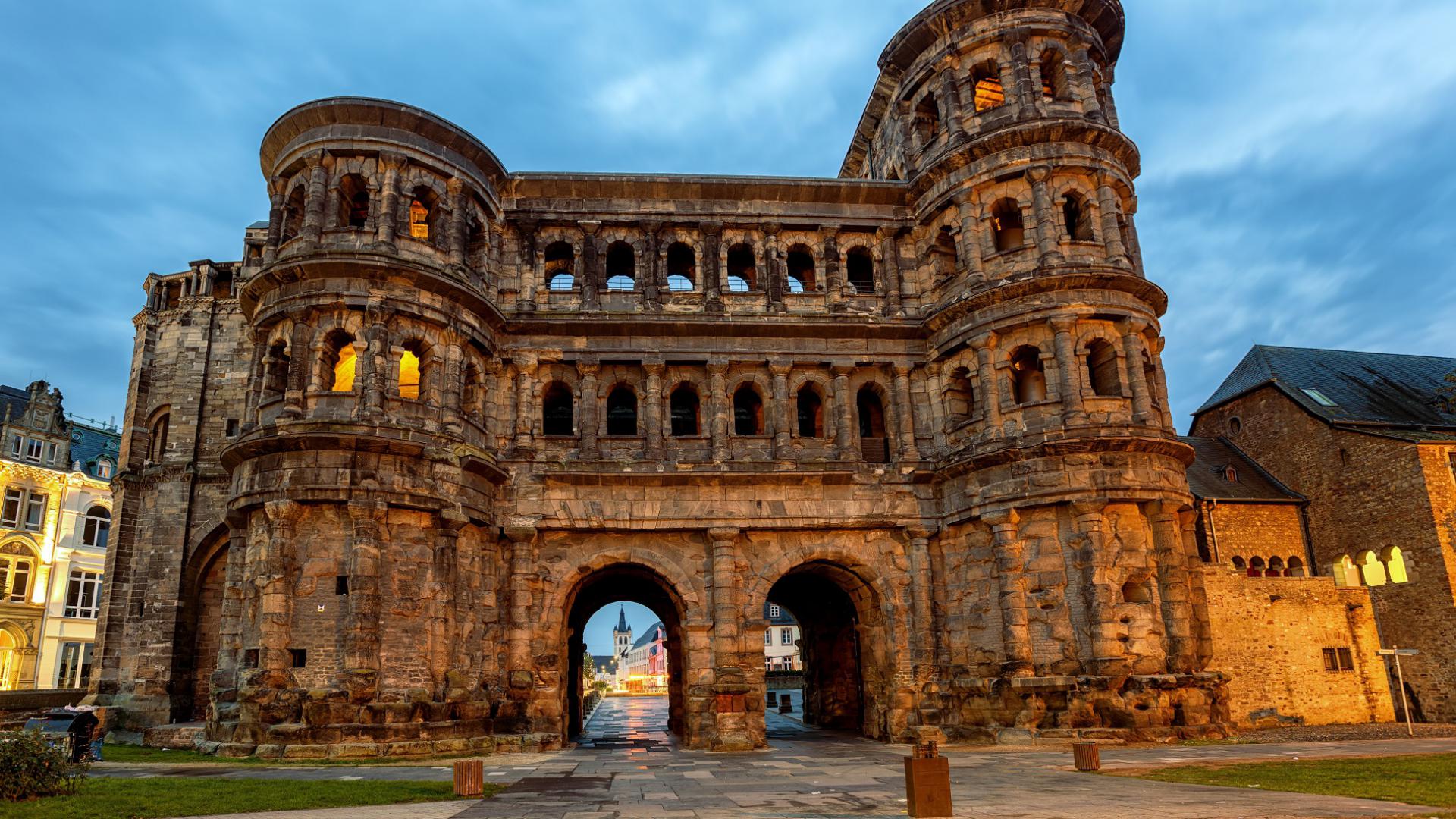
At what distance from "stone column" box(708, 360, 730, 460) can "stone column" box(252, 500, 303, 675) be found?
1070 centimetres

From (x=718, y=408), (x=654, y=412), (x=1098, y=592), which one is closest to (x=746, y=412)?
(x=718, y=408)

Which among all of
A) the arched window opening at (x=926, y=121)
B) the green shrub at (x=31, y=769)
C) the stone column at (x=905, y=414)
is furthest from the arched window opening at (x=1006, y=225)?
the green shrub at (x=31, y=769)

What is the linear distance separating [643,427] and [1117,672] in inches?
539

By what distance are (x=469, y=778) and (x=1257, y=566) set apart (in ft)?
102

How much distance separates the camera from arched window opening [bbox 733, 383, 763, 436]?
2833 cm

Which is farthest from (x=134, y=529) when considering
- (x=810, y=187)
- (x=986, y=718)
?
(x=986, y=718)

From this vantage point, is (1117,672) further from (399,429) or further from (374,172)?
(374,172)

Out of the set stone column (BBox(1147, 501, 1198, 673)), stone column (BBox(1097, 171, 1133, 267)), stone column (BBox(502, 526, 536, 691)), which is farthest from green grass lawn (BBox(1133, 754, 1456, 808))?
stone column (BBox(502, 526, 536, 691))

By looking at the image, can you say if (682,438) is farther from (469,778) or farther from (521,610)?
(469,778)

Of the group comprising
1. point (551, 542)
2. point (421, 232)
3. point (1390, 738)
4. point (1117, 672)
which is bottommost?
point (1390, 738)

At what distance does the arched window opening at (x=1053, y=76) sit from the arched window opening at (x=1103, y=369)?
7.67 meters

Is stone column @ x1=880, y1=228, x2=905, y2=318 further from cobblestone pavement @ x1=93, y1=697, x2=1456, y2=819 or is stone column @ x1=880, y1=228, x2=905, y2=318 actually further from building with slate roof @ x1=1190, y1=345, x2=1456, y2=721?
building with slate roof @ x1=1190, y1=345, x2=1456, y2=721

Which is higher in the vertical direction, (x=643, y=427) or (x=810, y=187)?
(x=810, y=187)

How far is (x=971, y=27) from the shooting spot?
27.8 m
